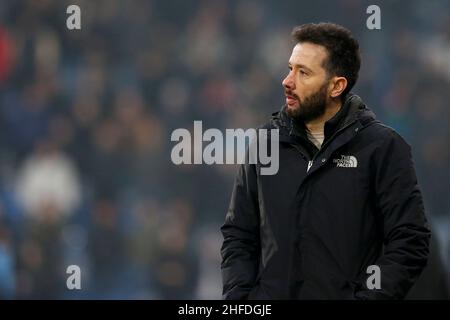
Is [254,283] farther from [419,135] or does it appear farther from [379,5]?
[379,5]

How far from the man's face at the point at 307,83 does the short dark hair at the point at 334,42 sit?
0.06ft

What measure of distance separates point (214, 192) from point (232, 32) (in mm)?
1225

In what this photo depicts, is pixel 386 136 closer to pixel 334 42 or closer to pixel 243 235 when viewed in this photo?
pixel 334 42

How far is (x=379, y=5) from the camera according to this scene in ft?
20.4

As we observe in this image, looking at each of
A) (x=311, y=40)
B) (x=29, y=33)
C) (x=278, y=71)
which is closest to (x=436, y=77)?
(x=278, y=71)

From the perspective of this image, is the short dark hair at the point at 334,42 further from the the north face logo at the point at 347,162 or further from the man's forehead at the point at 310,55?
the the north face logo at the point at 347,162

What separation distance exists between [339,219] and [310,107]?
35 cm

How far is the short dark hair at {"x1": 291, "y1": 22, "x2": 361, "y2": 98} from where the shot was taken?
2.62 m

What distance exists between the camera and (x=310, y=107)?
8.57ft

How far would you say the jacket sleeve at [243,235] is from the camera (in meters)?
2.60
